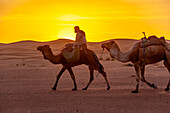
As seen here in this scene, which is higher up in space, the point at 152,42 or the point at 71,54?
the point at 152,42

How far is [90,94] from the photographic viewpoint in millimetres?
12680

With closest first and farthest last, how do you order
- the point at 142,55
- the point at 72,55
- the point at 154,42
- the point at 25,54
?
the point at 142,55, the point at 154,42, the point at 72,55, the point at 25,54

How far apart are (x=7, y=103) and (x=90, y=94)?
3.16 metres

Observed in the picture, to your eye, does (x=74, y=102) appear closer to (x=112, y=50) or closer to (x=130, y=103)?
(x=130, y=103)

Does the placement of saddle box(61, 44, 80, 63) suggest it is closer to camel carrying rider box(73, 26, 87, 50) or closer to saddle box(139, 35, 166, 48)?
camel carrying rider box(73, 26, 87, 50)

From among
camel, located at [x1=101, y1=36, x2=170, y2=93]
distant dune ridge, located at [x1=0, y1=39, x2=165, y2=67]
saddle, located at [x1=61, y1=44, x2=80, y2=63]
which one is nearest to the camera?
camel, located at [x1=101, y1=36, x2=170, y2=93]

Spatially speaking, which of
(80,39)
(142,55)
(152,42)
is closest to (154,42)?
(152,42)

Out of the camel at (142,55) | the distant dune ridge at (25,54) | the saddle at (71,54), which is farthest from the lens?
the distant dune ridge at (25,54)

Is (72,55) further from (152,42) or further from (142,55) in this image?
(152,42)

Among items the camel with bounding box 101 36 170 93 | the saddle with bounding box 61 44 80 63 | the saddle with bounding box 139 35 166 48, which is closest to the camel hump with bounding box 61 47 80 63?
the saddle with bounding box 61 44 80 63

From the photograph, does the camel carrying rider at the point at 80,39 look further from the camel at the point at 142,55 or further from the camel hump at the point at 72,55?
the camel at the point at 142,55

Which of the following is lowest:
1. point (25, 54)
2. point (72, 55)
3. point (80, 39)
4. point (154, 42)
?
point (25, 54)

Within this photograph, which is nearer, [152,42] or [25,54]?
[152,42]

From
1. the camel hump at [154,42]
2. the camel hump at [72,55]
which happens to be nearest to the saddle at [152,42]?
the camel hump at [154,42]
